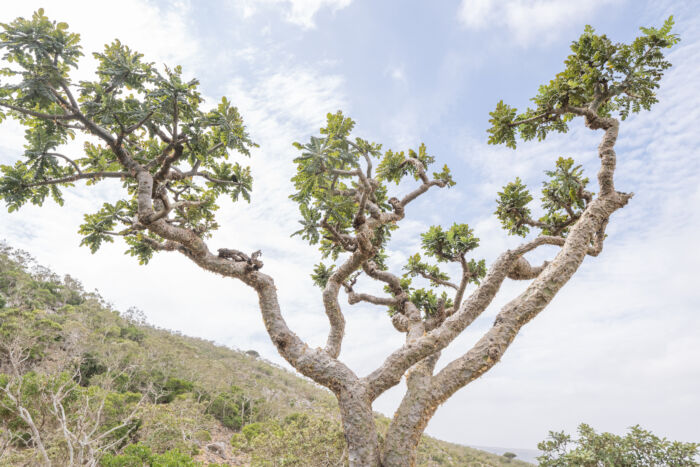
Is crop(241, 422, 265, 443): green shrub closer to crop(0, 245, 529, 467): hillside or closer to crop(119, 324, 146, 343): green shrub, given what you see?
crop(0, 245, 529, 467): hillside

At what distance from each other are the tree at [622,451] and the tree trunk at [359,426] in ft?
23.5

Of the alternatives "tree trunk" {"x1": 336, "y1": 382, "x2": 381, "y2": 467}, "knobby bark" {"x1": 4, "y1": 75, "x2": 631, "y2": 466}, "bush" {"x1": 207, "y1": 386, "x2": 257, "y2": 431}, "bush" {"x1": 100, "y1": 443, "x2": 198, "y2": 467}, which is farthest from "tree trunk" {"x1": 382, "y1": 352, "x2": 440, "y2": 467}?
"bush" {"x1": 207, "y1": 386, "x2": 257, "y2": 431}

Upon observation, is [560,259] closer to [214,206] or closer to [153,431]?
[214,206]

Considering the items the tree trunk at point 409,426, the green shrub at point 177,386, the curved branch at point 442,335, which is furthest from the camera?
the green shrub at point 177,386

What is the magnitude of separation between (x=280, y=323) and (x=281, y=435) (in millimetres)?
5840

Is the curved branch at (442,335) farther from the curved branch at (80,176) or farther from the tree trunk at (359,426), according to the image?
the curved branch at (80,176)

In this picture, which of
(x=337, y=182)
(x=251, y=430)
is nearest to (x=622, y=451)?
(x=337, y=182)

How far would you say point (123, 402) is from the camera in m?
12.0

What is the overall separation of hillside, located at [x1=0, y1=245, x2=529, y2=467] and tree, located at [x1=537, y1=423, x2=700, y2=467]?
5524 mm

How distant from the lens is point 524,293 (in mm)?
4090

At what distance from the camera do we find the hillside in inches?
297

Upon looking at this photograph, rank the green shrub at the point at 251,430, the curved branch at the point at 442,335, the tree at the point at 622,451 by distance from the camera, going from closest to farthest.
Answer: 1. the curved branch at the point at 442,335
2. the tree at the point at 622,451
3. the green shrub at the point at 251,430

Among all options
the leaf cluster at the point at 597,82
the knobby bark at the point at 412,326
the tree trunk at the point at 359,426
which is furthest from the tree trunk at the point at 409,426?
the leaf cluster at the point at 597,82

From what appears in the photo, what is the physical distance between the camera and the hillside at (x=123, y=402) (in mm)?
7551
